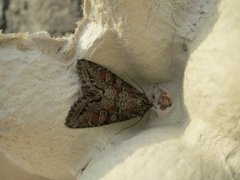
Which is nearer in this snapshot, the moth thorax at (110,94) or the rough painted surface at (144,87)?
the rough painted surface at (144,87)

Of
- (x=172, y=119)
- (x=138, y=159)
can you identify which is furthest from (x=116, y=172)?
(x=172, y=119)

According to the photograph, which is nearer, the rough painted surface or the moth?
the rough painted surface

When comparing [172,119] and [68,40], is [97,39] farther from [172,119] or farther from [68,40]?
[172,119]

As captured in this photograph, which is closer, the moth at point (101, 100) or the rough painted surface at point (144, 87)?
the rough painted surface at point (144, 87)
